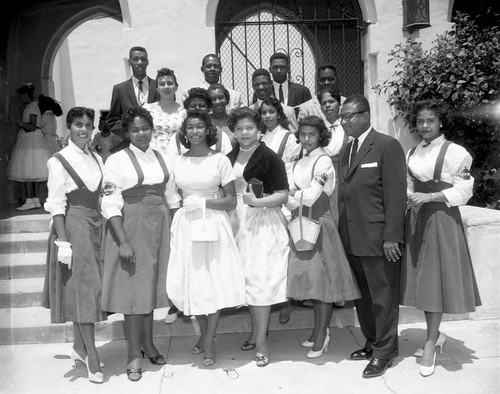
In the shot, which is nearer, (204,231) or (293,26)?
(204,231)

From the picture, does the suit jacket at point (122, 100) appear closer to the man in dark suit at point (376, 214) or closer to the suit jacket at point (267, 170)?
the suit jacket at point (267, 170)

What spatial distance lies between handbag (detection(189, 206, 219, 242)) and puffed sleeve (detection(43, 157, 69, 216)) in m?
0.91

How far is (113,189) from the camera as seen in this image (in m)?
4.03

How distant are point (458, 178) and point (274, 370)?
1888mm


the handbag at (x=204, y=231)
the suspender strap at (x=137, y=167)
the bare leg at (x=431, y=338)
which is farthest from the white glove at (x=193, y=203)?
the bare leg at (x=431, y=338)

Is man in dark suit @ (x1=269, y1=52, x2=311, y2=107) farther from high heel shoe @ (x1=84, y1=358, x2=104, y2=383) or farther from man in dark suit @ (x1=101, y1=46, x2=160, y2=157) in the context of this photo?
high heel shoe @ (x1=84, y1=358, x2=104, y2=383)

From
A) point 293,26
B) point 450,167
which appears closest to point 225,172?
point 450,167

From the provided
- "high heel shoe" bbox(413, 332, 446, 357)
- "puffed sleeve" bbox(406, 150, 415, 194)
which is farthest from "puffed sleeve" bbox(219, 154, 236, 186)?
"high heel shoe" bbox(413, 332, 446, 357)

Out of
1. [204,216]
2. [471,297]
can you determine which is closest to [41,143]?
[204,216]

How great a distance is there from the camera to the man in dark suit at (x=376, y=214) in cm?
394

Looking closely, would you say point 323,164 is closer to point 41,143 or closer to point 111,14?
point 41,143

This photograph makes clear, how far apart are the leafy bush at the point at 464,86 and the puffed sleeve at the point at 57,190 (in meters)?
3.71

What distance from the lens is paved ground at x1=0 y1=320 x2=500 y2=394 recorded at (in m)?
3.90

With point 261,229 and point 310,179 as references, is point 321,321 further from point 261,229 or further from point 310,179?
point 310,179
